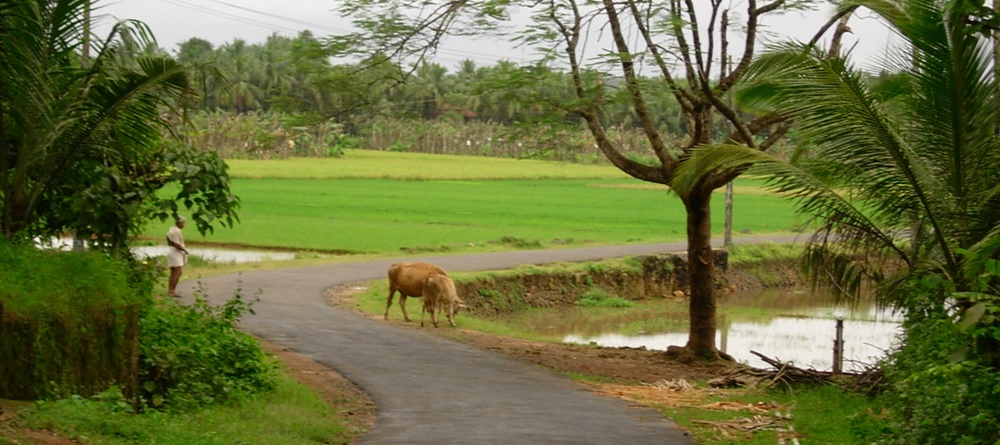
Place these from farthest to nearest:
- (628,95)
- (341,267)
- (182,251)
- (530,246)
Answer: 1. (530,246)
2. (341,267)
3. (182,251)
4. (628,95)

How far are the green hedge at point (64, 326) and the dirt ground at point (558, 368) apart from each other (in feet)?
6.92

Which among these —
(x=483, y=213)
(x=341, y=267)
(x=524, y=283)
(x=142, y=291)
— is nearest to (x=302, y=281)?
(x=341, y=267)

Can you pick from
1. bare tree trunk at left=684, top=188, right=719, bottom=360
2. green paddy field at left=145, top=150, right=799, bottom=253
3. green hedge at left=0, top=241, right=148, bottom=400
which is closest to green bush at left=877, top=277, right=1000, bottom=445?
green hedge at left=0, top=241, right=148, bottom=400

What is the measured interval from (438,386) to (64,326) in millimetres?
4582

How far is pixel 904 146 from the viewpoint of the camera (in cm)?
996

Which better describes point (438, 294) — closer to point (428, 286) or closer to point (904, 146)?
point (428, 286)

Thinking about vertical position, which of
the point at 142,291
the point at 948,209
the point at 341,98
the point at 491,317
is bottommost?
the point at 491,317

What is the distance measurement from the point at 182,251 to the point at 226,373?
352 inches

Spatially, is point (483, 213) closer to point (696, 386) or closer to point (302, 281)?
point (302, 281)

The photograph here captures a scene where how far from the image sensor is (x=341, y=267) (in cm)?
2609

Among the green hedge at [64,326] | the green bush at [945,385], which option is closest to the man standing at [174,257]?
the green hedge at [64,326]

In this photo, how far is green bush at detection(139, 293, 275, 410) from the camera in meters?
9.79

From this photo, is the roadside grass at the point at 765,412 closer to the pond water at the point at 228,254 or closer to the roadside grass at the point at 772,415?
the roadside grass at the point at 772,415

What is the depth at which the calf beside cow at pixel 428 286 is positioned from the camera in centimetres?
1827
